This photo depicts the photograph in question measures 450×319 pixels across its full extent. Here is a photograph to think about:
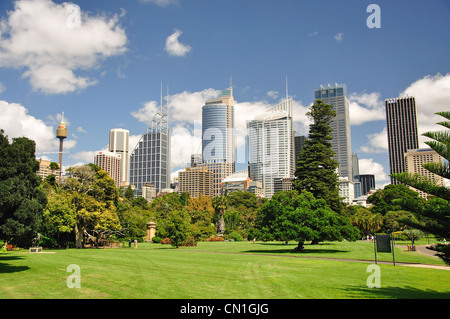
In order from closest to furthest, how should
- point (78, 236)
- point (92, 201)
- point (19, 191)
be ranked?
1. point (19, 191)
2. point (92, 201)
3. point (78, 236)

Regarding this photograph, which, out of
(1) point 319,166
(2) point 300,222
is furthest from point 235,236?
(2) point 300,222

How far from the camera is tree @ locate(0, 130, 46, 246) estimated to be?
1484 centimetres

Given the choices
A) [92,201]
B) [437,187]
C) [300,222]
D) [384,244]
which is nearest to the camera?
[437,187]

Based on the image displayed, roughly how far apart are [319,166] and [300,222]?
16.9 metres

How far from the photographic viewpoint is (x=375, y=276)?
15.4 meters

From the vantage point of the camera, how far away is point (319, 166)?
46594mm

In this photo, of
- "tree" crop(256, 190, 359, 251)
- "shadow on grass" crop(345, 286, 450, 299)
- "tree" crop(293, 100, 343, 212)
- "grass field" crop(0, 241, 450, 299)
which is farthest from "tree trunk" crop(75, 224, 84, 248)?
"shadow on grass" crop(345, 286, 450, 299)

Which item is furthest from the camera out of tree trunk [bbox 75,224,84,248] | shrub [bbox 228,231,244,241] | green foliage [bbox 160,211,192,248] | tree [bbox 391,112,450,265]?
shrub [bbox 228,231,244,241]

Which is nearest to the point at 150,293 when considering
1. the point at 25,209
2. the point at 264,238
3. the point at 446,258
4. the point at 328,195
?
the point at 25,209

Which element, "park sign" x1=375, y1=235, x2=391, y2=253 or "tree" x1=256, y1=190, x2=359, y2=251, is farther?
"tree" x1=256, y1=190, x2=359, y2=251

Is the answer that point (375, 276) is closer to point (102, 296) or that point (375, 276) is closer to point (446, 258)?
point (446, 258)

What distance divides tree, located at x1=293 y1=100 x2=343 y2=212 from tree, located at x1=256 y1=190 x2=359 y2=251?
834cm

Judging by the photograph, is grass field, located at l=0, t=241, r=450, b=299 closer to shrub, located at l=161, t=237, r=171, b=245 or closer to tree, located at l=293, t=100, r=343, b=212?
tree, located at l=293, t=100, r=343, b=212

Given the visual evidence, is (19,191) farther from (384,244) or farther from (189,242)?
(189,242)
